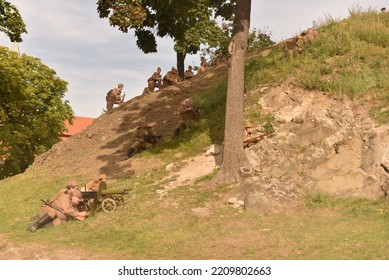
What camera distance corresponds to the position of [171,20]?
21422 millimetres

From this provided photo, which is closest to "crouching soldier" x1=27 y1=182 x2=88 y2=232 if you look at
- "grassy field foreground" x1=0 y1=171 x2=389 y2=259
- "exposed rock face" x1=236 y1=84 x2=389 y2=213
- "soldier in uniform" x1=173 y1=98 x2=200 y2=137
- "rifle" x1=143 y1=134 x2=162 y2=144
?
"grassy field foreground" x1=0 y1=171 x2=389 y2=259

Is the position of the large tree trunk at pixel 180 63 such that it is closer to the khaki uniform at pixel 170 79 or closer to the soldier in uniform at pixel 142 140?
the khaki uniform at pixel 170 79

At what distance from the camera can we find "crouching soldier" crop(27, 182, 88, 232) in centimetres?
1312

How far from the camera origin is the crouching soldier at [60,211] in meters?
13.1

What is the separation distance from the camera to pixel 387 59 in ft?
59.9

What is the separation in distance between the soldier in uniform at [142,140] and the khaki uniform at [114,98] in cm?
881

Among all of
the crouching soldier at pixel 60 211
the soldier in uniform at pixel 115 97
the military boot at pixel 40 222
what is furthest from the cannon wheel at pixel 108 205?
the soldier in uniform at pixel 115 97

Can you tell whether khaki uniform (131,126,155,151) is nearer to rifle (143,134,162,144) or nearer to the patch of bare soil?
rifle (143,134,162,144)

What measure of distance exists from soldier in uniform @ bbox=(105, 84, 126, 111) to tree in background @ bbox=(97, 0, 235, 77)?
5.36 metres

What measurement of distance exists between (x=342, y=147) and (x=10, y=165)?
30.6 meters

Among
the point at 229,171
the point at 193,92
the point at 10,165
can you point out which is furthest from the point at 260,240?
the point at 10,165

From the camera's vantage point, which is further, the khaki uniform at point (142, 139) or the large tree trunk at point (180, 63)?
the large tree trunk at point (180, 63)
